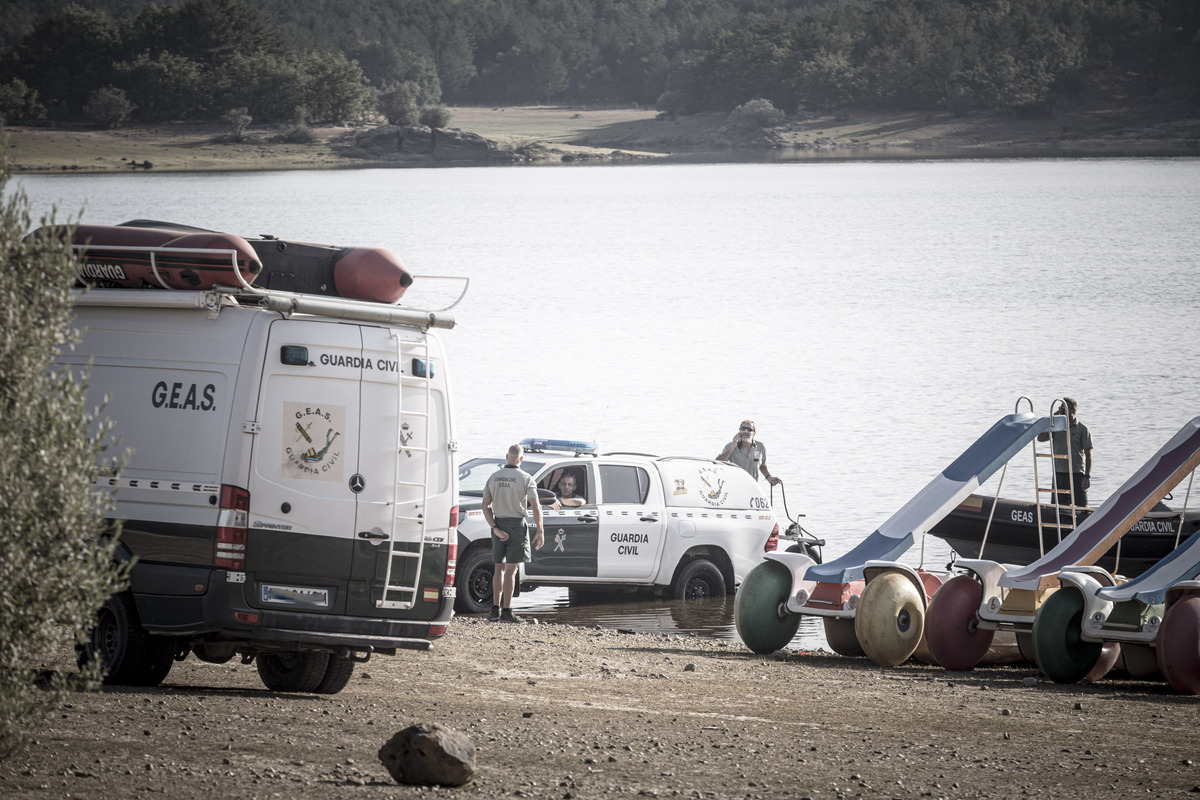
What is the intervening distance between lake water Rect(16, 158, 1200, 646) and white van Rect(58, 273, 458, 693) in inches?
46.0

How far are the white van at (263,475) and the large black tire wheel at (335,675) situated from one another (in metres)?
0.56

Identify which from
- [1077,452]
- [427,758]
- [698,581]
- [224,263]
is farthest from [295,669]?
[1077,452]

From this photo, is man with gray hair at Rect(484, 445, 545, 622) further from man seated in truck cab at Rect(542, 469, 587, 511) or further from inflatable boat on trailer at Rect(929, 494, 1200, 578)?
inflatable boat on trailer at Rect(929, 494, 1200, 578)

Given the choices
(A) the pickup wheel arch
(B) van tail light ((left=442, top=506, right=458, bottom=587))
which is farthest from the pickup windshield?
(B) van tail light ((left=442, top=506, right=458, bottom=587))

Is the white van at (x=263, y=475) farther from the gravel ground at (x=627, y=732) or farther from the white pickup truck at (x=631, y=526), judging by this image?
the white pickup truck at (x=631, y=526)

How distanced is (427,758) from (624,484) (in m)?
10.3

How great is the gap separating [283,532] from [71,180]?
445 feet

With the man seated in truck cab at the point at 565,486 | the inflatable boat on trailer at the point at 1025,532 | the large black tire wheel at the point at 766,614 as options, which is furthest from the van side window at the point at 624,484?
the inflatable boat on trailer at the point at 1025,532

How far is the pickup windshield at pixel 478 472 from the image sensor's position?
1817cm

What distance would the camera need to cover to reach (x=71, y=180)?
137 meters

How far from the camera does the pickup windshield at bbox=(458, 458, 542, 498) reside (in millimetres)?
18172

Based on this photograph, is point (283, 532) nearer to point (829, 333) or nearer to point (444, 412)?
point (444, 412)

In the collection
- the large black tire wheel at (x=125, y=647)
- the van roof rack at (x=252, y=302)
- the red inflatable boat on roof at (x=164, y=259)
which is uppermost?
the red inflatable boat on roof at (x=164, y=259)

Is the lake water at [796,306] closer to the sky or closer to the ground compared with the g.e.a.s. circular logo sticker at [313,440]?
closer to the sky
